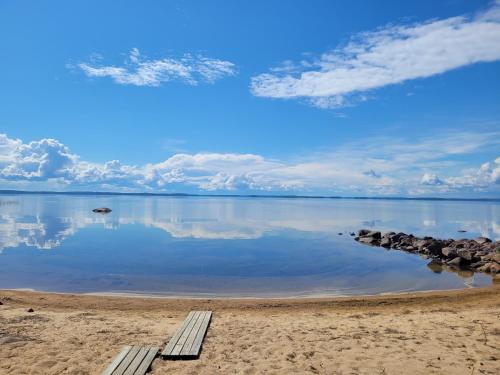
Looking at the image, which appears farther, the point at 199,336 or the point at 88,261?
the point at 88,261

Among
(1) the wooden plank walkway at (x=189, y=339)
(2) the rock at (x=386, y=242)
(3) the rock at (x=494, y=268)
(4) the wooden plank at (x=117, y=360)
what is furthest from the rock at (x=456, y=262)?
(4) the wooden plank at (x=117, y=360)

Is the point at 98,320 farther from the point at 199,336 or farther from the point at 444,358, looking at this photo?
the point at 444,358

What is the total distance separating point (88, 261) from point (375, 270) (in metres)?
22.4

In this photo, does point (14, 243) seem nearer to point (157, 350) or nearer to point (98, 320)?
point (98, 320)

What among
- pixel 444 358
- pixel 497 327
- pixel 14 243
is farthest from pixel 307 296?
pixel 14 243

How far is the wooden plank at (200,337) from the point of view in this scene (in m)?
9.90

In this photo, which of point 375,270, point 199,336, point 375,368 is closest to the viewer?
point 375,368

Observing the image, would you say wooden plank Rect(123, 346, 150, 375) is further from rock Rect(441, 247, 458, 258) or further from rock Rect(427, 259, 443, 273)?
rock Rect(441, 247, 458, 258)

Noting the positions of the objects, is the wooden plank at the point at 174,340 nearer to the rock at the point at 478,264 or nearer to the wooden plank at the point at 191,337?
the wooden plank at the point at 191,337

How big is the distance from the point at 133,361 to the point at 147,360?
341 millimetres

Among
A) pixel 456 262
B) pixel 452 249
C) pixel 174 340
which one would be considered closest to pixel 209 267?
pixel 174 340

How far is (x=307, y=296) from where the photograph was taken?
19906mm

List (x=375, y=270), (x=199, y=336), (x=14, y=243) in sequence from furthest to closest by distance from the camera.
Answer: (x=14, y=243) → (x=375, y=270) → (x=199, y=336)

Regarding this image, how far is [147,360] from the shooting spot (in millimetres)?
9289
